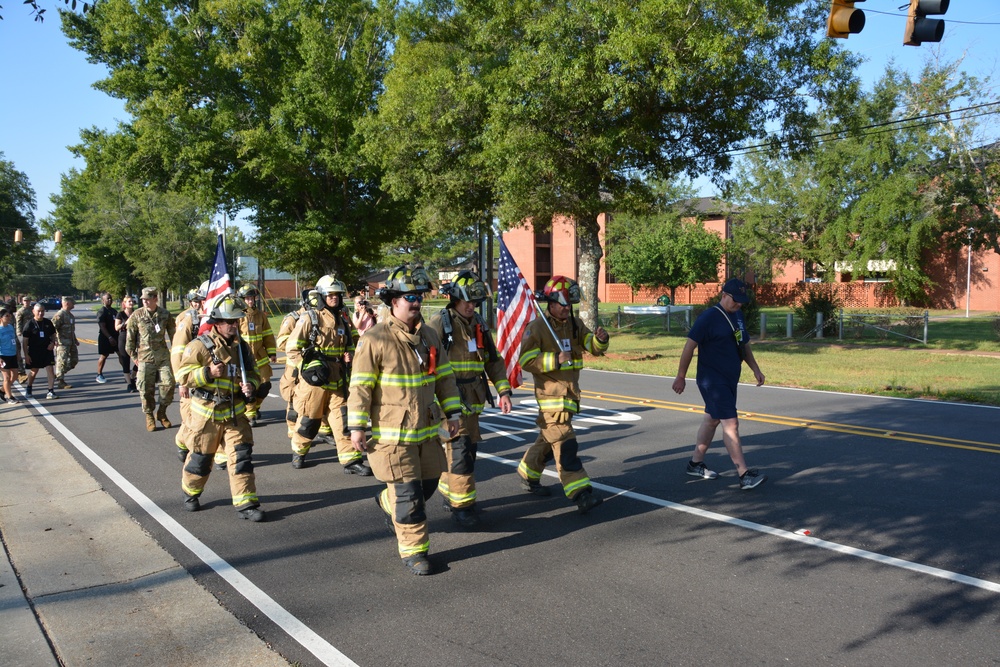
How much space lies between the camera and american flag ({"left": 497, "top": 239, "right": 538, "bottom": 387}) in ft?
22.0

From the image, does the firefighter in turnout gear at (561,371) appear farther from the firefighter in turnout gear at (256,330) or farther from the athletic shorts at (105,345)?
the athletic shorts at (105,345)

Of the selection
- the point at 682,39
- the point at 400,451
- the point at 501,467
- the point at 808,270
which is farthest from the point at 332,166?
the point at 808,270

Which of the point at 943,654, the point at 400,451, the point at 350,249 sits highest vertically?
the point at 350,249

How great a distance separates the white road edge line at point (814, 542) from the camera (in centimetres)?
487

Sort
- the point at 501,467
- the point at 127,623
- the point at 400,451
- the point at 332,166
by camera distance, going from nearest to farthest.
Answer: the point at 127,623, the point at 400,451, the point at 501,467, the point at 332,166

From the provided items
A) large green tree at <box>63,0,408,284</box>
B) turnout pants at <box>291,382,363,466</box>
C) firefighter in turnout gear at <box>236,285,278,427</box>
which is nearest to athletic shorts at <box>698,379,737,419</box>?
→ turnout pants at <box>291,382,363,466</box>

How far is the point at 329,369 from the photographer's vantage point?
8008mm

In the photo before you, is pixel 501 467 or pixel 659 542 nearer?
pixel 659 542

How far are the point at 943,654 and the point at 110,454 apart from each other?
8678mm

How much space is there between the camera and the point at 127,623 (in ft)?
14.8

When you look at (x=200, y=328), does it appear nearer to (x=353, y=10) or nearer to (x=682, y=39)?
(x=682, y=39)

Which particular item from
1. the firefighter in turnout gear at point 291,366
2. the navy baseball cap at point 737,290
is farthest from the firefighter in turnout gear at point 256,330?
the navy baseball cap at point 737,290

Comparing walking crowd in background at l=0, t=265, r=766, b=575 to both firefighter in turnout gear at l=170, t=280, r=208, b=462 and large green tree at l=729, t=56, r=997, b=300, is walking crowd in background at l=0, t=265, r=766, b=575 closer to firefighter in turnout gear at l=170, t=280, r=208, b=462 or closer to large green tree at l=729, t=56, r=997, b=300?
firefighter in turnout gear at l=170, t=280, r=208, b=462

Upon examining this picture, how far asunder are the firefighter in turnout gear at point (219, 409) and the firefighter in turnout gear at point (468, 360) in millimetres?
1648
